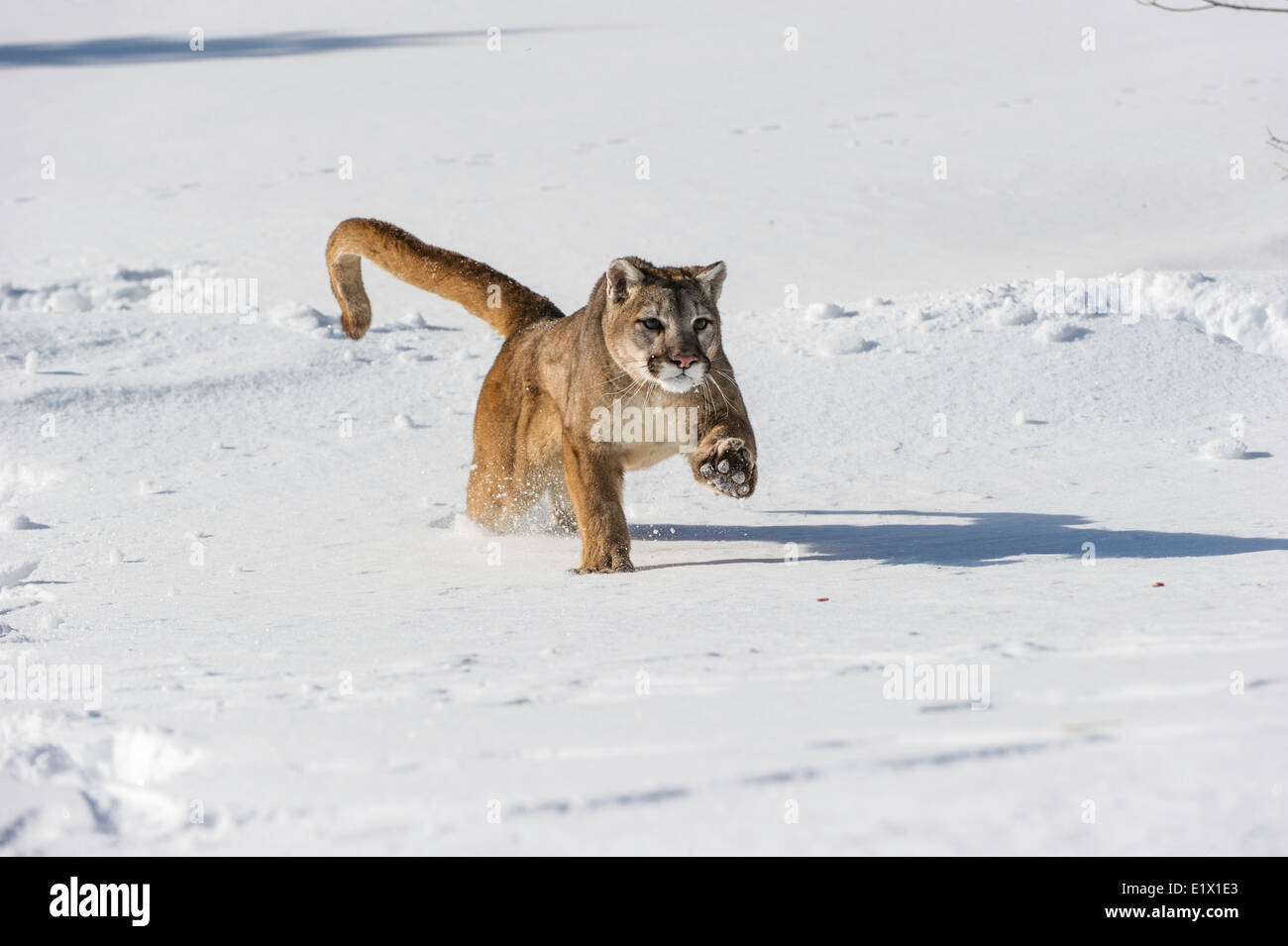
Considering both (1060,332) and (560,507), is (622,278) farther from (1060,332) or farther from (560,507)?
(1060,332)

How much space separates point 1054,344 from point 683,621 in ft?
14.8

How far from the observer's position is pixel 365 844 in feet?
7.43

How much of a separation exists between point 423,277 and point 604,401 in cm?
170

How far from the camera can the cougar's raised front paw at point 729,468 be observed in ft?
14.5

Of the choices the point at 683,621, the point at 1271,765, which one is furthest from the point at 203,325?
the point at 1271,765

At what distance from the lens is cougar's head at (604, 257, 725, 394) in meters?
4.61

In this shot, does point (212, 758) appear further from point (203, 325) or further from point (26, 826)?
point (203, 325)

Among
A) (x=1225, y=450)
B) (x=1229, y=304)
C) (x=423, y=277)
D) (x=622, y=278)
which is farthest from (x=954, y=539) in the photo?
(x=1229, y=304)

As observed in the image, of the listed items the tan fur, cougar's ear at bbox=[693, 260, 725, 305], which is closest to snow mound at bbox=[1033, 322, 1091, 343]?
the tan fur

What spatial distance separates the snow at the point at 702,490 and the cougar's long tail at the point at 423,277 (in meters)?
0.81

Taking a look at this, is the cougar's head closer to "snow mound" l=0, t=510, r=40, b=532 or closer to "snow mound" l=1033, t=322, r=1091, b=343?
"snow mound" l=0, t=510, r=40, b=532

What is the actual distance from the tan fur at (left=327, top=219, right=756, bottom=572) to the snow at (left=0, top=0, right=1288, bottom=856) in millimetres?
225

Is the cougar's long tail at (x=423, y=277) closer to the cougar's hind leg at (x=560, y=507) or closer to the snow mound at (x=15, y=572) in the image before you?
the cougar's hind leg at (x=560, y=507)

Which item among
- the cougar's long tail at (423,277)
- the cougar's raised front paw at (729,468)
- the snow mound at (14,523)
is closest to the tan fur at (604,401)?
the cougar's raised front paw at (729,468)
